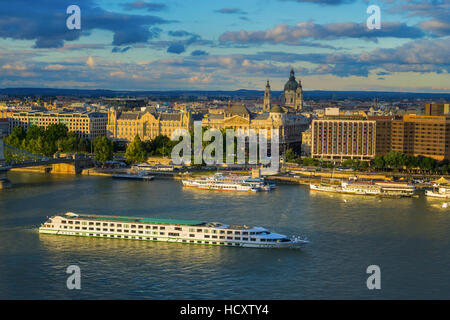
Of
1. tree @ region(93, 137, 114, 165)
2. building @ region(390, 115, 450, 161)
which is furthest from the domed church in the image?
tree @ region(93, 137, 114, 165)

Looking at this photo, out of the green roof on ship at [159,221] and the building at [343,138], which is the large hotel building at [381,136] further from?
the green roof on ship at [159,221]

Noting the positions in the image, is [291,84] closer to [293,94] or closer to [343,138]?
[293,94]

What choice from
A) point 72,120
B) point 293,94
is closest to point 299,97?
point 293,94

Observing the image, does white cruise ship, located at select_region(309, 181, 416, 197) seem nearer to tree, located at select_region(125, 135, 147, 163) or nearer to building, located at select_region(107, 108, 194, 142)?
tree, located at select_region(125, 135, 147, 163)

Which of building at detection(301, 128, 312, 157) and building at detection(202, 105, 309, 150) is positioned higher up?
building at detection(202, 105, 309, 150)

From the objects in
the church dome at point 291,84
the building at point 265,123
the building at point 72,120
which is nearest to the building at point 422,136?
the building at point 265,123
